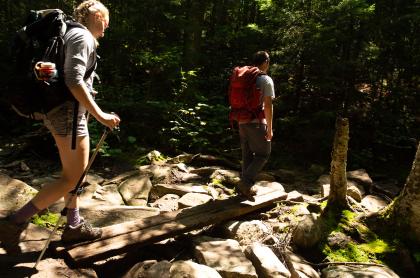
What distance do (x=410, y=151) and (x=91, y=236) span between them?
10.00 metres

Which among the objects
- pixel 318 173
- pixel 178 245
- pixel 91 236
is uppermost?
pixel 91 236

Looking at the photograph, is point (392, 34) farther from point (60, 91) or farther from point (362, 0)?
point (60, 91)

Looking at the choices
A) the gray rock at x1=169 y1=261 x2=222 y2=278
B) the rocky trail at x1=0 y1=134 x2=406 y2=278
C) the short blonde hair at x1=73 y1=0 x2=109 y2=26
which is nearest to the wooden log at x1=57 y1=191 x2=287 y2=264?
the rocky trail at x1=0 y1=134 x2=406 y2=278

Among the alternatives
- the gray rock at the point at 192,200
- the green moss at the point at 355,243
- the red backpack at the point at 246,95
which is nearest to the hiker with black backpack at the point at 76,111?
the red backpack at the point at 246,95

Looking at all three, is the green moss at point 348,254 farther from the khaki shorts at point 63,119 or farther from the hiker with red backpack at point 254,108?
the khaki shorts at point 63,119

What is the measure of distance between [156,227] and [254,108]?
2.04 meters

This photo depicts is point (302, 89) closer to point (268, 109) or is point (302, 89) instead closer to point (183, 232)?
point (268, 109)

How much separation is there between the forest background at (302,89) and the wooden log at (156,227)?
4.46 meters

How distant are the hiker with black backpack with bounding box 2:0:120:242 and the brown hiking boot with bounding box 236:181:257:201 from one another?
245cm

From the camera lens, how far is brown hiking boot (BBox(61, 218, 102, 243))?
13.2ft

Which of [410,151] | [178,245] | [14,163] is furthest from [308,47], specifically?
[14,163]

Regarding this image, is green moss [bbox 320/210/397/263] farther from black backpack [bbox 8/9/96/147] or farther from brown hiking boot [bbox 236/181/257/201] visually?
black backpack [bbox 8/9/96/147]

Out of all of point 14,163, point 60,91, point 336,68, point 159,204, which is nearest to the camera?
point 60,91

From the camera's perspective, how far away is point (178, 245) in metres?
4.93
